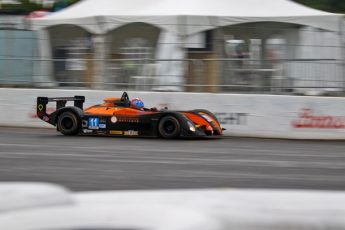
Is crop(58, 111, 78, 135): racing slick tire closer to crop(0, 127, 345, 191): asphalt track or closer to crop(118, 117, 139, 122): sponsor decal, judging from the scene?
crop(0, 127, 345, 191): asphalt track

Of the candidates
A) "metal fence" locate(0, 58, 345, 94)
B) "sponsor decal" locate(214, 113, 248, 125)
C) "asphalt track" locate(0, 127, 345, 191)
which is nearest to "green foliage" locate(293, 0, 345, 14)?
"metal fence" locate(0, 58, 345, 94)

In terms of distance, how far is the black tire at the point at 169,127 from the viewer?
43.9 feet

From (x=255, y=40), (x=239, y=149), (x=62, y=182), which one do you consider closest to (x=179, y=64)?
(x=255, y=40)

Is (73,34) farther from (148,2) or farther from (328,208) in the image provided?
(328,208)

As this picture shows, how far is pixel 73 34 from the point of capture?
17922 mm

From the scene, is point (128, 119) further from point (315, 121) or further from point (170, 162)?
point (170, 162)

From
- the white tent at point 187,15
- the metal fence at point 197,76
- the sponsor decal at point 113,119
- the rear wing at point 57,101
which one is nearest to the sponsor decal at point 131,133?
the sponsor decal at point 113,119

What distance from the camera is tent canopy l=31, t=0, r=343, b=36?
17.1 meters

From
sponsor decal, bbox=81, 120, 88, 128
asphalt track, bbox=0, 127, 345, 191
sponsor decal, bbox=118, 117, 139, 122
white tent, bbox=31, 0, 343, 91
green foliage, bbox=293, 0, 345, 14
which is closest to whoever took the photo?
asphalt track, bbox=0, 127, 345, 191

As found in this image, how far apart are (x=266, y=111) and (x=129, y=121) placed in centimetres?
305

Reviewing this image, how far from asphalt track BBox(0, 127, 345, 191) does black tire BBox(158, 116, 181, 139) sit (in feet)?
0.62

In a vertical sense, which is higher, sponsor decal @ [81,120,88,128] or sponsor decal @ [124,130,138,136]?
sponsor decal @ [81,120,88,128]

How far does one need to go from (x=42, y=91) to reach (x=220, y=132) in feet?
17.3

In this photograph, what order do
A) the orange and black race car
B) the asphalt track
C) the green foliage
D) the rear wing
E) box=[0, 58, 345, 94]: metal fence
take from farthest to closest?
the green foliage
the rear wing
box=[0, 58, 345, 94]: metal fence
the orange and black race car
the asphalt track
